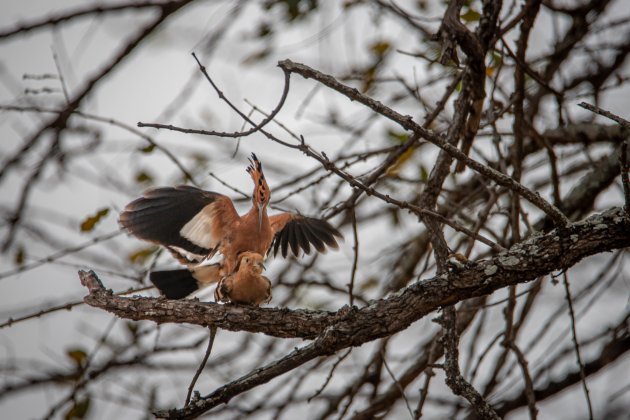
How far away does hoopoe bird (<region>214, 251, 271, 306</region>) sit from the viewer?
12.0 feet

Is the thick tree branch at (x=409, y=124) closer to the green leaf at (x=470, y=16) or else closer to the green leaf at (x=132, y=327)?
the green leaf at (x=470, y=16)

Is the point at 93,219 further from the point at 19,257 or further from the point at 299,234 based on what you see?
the point at 299,234

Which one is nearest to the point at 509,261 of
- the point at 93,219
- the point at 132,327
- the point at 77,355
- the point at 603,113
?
the point at 603,113

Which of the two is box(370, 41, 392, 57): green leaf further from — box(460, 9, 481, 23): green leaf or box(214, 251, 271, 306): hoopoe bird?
box(214, 251, 271, 306): hoopoe bird

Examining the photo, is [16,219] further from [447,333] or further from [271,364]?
[447,333]

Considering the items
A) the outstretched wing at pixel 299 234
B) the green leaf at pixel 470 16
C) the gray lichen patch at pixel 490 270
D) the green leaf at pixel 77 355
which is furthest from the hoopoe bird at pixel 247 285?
the green leaf at pixel 470 16

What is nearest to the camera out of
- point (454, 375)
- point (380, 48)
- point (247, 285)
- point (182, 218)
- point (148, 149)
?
point (454, 375)

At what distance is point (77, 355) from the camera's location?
4.48 m

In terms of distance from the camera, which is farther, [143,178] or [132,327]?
[143,178]

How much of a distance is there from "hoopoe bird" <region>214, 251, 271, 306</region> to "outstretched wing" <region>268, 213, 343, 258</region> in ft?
2.20

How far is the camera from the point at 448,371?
8.82ft

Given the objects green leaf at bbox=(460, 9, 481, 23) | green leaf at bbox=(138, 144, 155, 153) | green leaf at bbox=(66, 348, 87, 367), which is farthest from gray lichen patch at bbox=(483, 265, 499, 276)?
green leaf at bbox=(66, 348, 87, 367)

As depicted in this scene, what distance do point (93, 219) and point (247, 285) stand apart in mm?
1007

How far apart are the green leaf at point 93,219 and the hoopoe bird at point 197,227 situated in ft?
0.46
